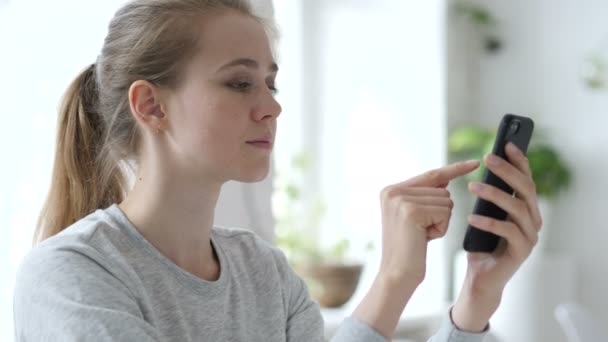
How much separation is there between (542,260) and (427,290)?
26.3 inches

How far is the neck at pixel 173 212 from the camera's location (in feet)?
3.82

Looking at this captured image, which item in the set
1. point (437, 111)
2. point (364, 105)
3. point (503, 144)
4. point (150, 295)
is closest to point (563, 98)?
point (437, 111)

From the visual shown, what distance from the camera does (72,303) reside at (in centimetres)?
93

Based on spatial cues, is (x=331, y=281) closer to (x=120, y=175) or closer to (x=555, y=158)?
(x=555, y=158)

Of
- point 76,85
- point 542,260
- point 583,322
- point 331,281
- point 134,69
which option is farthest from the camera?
point 542,260

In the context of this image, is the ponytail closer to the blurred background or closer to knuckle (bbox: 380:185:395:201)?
knuckle (bbox: 380:185:395:201)

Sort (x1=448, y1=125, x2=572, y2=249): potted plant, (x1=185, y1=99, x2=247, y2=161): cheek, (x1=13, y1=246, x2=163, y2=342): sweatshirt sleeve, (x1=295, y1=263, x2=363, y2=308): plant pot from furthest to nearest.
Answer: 1. (x1=448, y1=125, x2=572, y2=249): potted plant
2. (x1=295, y1=263, x2=363, y2=308): plant pot
3. (x1=185, y1=99, x2=247, y2=161): cheek
4. (x1=13, y1=246, x2=163, y2=342): sweatshirt sleeve

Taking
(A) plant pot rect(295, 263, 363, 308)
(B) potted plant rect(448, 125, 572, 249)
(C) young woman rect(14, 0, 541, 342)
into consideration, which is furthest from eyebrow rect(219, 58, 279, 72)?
(B) potted plant rect(448, 125, 572, 249)

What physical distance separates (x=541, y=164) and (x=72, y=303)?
3049 mm

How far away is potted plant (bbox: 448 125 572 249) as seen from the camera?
3627 millimetres

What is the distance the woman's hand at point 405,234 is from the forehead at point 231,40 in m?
0.31

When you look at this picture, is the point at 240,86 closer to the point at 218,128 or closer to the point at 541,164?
the point at 218,128

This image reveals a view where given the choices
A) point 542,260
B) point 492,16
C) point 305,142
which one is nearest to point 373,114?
point 305,142

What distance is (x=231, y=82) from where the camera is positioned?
3.79 ft
